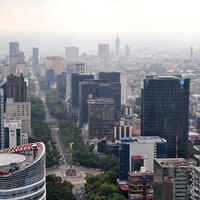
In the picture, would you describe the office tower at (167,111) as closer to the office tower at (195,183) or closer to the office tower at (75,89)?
the office tower at (195,183)

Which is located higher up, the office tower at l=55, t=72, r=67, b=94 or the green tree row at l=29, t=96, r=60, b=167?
the office tower at l=55, t=72, r=67, b=94

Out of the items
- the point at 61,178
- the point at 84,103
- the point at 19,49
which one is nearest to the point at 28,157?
the point at 61,178

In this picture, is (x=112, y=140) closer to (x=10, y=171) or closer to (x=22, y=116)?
(x=22, y=116)

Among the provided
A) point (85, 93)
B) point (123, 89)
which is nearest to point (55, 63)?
point (123, 89)

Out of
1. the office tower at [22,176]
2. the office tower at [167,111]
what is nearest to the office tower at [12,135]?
the office tower at [167,111]

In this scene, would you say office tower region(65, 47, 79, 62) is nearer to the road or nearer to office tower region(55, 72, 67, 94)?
office tower region(55, 72, 67, 94)

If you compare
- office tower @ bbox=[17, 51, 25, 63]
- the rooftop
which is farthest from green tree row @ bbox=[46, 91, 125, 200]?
office tower @ bbox=[17, 51, 25, 63]

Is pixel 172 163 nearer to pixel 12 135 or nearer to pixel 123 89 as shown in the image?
pixel 12 135
